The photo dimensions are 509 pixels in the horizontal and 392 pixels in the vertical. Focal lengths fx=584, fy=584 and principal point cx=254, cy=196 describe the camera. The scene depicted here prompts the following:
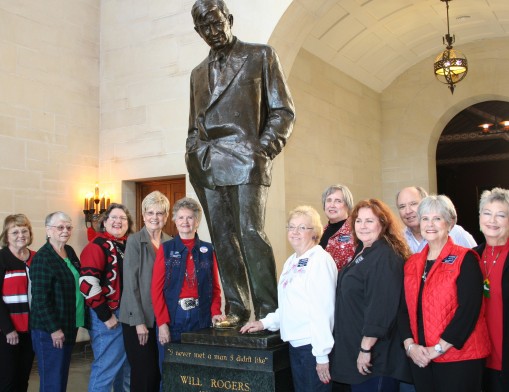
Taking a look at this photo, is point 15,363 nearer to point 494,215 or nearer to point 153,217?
point 153,217

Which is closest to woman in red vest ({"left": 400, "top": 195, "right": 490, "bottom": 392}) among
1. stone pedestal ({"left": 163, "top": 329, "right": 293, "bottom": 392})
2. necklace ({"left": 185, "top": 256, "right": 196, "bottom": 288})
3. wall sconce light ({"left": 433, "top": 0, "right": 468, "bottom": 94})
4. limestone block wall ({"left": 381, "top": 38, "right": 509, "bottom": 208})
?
stone pedestal ({"left": 163, "top": 329, "right": 293, "bottom": 392})

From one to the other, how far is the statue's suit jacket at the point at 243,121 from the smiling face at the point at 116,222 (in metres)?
0.80

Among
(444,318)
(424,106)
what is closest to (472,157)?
(424,106)

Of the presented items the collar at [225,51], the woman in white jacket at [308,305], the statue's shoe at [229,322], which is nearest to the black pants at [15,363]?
the statue's shoe at [229,322]

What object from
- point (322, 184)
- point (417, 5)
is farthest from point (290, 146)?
point (417, 5)

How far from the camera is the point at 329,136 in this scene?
8992mm

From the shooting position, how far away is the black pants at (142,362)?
3.55 m

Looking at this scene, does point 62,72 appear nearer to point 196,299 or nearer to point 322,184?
point 322,184

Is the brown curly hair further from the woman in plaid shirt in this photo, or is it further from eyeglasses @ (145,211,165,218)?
the woman in plaid shirt

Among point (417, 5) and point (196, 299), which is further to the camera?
point (417, 5)

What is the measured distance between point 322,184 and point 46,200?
3912 millimetres

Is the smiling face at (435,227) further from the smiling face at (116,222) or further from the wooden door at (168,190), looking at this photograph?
the wooden door at (168,190)

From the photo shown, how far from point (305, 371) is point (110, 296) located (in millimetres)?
1568

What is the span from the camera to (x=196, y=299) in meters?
3.53
